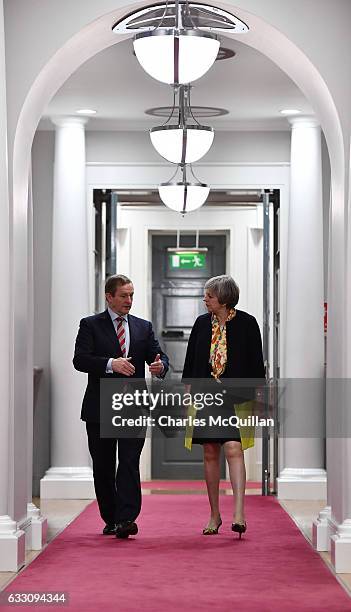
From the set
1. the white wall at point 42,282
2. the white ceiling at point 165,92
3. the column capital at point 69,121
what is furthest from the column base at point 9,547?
the column capital at point 69,121

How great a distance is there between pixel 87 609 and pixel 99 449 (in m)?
2.16

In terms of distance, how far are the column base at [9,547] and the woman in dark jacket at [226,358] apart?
1499 millimetres

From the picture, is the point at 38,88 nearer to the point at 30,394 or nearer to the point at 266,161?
the point at 30,394

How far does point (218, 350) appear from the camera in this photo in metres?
6.87

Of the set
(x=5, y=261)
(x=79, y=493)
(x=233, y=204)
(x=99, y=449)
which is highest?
(x=233, y=204)

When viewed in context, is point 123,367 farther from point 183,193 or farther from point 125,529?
point 183,193

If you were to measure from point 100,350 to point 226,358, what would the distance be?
0.75 m

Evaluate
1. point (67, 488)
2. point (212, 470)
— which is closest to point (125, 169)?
point (67, 488)

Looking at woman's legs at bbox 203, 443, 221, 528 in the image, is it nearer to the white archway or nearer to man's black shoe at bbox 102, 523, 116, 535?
man's black shoe at bbox 102, 523, 116, 535

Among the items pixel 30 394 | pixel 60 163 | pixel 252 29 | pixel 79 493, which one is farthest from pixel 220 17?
pixel 79 493

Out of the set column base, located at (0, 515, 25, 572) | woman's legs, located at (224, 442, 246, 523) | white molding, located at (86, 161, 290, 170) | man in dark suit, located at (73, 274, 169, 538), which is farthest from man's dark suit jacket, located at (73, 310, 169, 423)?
white molding, located at (86, 161, 290, 170)

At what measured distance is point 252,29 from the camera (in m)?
6.15

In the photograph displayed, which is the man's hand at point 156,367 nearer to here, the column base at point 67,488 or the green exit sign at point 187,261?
the column base at point 67,488

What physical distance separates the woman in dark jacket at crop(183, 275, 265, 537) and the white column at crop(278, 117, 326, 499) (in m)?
2.67
